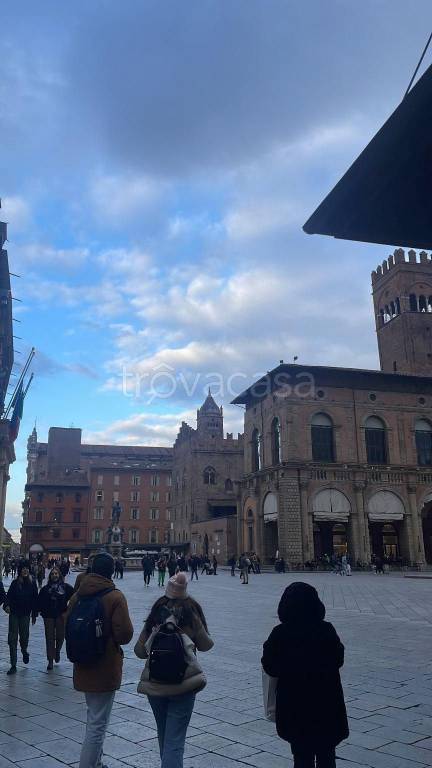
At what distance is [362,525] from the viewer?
38.9m

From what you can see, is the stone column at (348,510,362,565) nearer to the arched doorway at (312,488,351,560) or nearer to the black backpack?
the arched doorway at (312,488,351,560)

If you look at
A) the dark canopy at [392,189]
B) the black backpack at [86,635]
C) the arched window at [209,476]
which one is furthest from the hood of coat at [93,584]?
the arched window at [209,476]

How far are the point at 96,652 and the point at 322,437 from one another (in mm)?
37774

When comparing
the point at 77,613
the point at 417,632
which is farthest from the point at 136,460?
the point at 77,613

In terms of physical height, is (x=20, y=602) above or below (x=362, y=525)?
below

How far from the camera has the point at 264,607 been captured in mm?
16547

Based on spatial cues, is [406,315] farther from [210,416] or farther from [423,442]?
[210,416]

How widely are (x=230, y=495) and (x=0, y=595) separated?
56595mm

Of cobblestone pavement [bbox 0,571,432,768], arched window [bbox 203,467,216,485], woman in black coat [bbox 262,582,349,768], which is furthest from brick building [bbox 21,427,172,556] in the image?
woman in black coat [bbox 262,582,349,768]

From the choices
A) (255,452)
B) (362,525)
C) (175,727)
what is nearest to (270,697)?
(175,727)

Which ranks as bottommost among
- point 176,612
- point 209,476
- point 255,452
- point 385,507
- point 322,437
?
point 176,612

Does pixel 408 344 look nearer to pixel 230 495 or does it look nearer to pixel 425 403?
pixel 425 403

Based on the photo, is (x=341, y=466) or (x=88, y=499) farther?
(x=88, y=499)

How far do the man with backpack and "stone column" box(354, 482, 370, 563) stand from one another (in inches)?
1453
